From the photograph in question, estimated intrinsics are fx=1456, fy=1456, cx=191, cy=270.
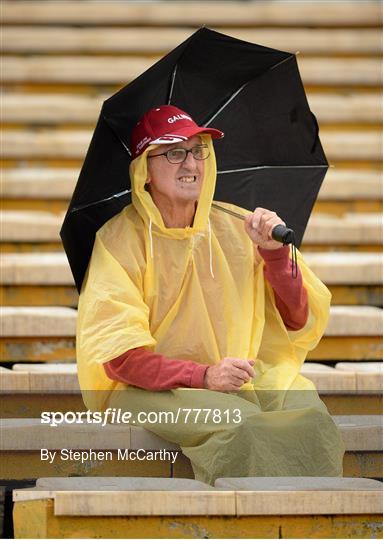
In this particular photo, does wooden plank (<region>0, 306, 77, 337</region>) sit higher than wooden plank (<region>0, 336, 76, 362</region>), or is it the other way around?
wooden plank (<region>0, 306, 77, 337</region>)

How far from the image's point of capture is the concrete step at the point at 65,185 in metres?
6.18

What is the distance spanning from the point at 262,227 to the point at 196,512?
1.03m

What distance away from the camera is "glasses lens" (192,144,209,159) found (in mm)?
4082

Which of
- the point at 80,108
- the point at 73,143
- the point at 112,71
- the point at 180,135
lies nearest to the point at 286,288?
the point at 180,135

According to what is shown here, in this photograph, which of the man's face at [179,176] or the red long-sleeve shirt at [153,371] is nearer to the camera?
the red long-sleeve shirt at [153,371]

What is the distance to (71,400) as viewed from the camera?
171 inches

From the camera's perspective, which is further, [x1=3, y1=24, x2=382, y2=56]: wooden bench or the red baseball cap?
[x1=3, y1=24, x2=382, y2=56]: wooden bench

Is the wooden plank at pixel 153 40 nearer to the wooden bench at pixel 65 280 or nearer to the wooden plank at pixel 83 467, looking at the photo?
the wooden bench at pixel 65 280

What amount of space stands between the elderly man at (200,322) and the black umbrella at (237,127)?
10 centimetres

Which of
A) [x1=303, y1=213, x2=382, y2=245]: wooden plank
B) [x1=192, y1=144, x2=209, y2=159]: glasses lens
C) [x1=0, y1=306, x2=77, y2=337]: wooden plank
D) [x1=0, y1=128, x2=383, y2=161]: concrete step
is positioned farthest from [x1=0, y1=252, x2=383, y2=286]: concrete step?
[x1=192, y1=144, x2=209, y2=159]: glasses lens

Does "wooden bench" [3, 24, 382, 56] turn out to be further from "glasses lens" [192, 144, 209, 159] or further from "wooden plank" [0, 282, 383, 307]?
"glasses lens" [192, 144, 209, 159]

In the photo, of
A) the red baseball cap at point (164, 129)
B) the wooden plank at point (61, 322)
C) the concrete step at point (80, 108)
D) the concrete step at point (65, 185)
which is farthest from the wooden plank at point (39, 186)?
the red baseball cap at point (164, 129)

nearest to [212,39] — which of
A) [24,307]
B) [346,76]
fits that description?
[24,307]

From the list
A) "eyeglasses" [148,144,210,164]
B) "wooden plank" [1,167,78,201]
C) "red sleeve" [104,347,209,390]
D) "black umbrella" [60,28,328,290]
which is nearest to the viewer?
"red sleeve" [104,347,209,390]
